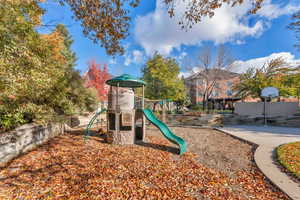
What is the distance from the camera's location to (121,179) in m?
2.80

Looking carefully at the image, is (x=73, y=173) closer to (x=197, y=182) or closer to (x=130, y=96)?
(x=197, y=182)

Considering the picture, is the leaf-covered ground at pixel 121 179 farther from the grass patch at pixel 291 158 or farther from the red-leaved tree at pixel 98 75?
the red-leaved tree at pixel 98 75

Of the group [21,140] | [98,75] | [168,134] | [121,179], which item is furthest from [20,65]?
[98,75]

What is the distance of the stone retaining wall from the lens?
346 centimetres

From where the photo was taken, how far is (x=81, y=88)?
777 cm

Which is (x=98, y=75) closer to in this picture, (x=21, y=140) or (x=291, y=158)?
(x=21, y=140)

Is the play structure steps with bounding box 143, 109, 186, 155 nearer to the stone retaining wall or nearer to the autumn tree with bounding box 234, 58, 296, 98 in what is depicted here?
the stone retaining wall

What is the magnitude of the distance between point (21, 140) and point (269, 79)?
66.2 feet

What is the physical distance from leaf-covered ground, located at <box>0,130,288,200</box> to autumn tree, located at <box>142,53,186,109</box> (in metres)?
10.3

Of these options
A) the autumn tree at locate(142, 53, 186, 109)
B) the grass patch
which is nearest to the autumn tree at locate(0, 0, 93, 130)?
the grass patch

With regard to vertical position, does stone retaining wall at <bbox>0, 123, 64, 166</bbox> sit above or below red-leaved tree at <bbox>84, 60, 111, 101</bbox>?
below

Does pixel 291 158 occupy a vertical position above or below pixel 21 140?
below

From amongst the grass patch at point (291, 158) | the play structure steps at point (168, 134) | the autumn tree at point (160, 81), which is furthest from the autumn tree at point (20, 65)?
the autumn tree at point (160, 81)

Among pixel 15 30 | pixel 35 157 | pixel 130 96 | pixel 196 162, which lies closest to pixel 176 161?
pixel 196 162
